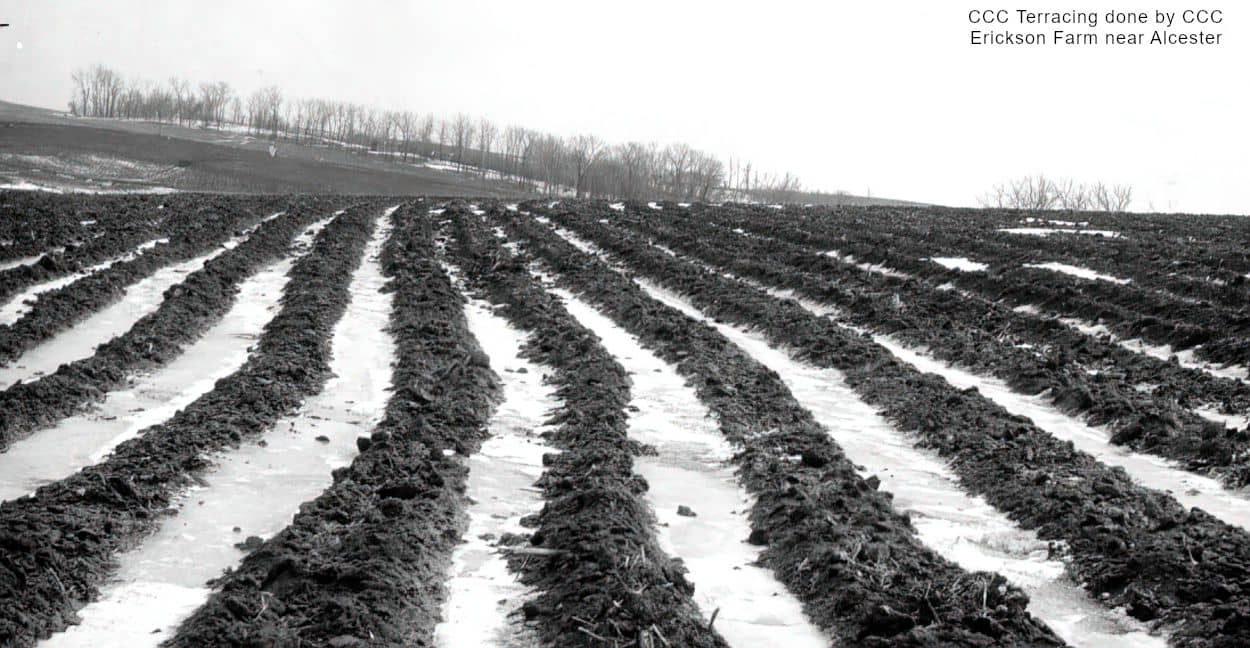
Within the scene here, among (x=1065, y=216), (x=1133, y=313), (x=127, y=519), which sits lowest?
(x=127, y=519)

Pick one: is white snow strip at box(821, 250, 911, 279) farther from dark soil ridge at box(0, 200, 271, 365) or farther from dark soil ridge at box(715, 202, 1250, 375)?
dark soil ridge at box(0, 200, 271, 365)

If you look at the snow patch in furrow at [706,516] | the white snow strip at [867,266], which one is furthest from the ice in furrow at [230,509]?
the white snow strip at [867,266]

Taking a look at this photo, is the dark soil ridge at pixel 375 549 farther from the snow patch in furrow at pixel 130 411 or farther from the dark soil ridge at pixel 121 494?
the snow patch in furrow at pixel 130 411

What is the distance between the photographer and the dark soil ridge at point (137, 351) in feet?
29.1

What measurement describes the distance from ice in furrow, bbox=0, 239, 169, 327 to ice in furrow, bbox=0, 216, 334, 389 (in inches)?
33.5

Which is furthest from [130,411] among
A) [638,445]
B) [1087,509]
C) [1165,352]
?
[1165,352]

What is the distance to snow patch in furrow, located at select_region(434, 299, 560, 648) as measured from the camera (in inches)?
220

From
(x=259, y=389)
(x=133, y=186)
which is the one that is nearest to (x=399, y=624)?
(x=259, y=389)

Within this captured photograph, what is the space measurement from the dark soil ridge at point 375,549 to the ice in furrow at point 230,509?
240 mm

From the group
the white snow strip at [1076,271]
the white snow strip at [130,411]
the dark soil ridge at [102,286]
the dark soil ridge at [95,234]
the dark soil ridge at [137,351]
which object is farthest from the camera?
the white snow strip at [1076,271]

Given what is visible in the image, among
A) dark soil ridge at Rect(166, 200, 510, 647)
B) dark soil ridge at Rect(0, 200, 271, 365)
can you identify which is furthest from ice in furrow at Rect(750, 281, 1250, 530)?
dark soil ridge at Rect(0, 200, 271, 365)

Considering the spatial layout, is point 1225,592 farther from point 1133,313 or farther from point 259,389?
point 1133,313

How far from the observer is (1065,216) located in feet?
127

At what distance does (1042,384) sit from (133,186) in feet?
170
